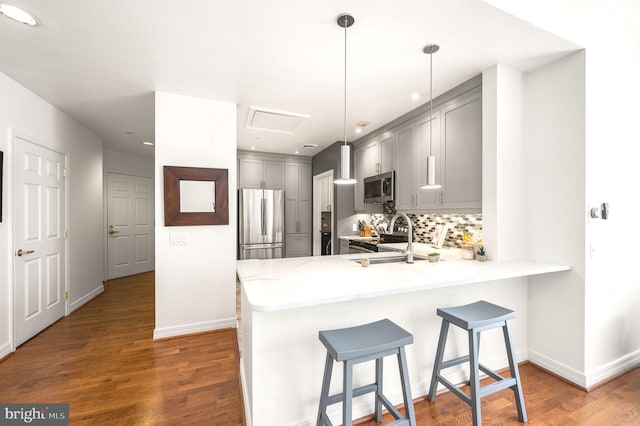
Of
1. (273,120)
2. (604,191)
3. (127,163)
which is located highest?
(273,120)

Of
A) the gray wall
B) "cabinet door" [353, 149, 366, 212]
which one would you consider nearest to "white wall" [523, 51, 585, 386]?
"cabinet door" [353, 149, 366, 212]

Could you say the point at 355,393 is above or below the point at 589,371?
above

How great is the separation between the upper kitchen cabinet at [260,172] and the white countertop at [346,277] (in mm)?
3263

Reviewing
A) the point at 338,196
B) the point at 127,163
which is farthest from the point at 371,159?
the point at 127,163

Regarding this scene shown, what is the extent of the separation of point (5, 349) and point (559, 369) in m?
4.73

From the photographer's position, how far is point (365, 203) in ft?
14.8

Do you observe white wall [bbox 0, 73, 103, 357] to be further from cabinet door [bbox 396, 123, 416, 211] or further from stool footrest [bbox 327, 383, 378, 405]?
cabinet door [bbox 396, 123, 416, 211]

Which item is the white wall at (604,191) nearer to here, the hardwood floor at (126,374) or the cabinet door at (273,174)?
the hardwood floor at (126,374)

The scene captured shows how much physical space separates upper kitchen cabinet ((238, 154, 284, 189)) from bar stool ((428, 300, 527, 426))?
4244 mm

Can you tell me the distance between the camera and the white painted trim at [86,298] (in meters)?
3.78

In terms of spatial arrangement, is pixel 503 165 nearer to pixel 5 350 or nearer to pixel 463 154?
pixel 463 154

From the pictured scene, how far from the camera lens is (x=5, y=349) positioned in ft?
8.36

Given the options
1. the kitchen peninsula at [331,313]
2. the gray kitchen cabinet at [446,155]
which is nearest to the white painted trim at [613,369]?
the kitchen peninsula at [331,313]

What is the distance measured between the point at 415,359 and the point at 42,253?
156 inches
